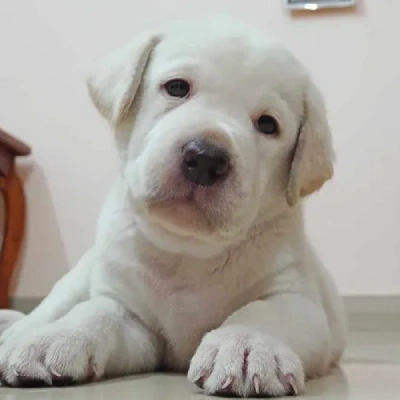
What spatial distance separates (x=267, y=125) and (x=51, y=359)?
547 mm

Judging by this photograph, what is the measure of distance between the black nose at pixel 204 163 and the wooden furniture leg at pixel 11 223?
7.06ft

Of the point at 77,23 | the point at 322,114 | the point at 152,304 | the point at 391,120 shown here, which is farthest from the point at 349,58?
the point at 152,304

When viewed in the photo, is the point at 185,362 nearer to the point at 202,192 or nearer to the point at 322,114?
the point at 202,192

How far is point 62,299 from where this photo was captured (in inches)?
65.9

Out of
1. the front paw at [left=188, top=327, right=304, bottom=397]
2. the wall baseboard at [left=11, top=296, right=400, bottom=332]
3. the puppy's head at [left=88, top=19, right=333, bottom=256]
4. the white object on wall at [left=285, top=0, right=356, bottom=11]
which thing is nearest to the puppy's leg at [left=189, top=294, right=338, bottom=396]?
the front paw at [left=188, top=327, right=304, bottom=397]

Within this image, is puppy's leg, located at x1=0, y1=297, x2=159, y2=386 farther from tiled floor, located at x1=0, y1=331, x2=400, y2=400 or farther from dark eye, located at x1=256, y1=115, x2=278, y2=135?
dark eye, located at x1=256, y1=115, x2=278, y2=135

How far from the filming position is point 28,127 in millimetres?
3400

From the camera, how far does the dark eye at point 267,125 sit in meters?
1.41

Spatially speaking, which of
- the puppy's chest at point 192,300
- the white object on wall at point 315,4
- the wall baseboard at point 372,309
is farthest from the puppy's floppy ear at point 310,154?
the white object on wall at point 315,4

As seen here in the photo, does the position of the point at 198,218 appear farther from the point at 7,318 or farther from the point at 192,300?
the point at 7,318

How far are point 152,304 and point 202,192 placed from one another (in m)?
0.28

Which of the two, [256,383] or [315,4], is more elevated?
[315,4]

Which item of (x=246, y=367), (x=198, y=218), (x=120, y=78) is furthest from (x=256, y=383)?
(x=120, y=78)

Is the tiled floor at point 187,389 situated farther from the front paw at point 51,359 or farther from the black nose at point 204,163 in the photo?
the black nose at point 204,163
